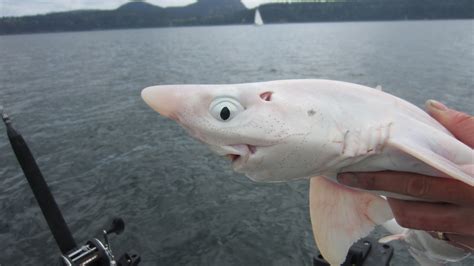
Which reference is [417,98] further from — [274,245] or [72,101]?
[72,101]

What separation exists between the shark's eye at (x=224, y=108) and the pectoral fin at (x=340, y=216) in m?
1.13

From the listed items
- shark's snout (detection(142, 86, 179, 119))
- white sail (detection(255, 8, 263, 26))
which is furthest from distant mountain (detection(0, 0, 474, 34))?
shark's snout (detection(142, 86, 179, 119))

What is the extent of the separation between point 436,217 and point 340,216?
0.69m

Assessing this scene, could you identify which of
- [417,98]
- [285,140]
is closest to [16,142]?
[285,140]

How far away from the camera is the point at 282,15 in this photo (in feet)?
586

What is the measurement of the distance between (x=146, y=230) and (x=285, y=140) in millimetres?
6901

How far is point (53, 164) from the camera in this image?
464 inches

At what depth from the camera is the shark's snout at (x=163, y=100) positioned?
7.21ft

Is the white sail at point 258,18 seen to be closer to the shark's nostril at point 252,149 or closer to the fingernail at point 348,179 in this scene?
the fingernail at point 348,179

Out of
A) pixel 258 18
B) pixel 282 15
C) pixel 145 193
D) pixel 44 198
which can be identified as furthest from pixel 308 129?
pixel 282 15

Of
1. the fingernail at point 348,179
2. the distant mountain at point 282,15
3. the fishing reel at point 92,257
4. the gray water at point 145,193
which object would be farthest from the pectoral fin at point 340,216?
the distant mountain at point 282,15

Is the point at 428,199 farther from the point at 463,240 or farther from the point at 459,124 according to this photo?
the point at 459,124

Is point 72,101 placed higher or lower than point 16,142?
lower

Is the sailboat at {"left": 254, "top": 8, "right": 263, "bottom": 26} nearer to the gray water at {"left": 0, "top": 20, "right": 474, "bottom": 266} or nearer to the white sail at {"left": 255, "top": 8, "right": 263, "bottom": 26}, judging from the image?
the white sail at {"left": 255, "top": 8, "right": 263, "bottom": 26}
